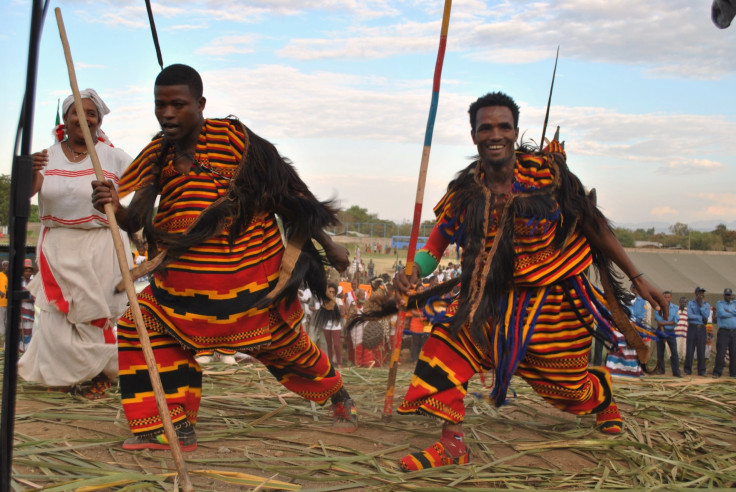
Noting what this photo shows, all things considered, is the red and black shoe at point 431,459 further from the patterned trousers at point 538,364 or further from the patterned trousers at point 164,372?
the patterned trousers at point 164,372

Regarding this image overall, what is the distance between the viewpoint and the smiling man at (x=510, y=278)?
3988 millimetres

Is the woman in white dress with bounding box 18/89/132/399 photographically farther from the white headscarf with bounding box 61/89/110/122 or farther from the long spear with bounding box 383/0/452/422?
the long spear with bounding box 383/0/452/422

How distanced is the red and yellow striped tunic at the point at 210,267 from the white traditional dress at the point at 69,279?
1207 mm

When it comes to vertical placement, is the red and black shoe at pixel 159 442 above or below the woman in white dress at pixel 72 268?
below

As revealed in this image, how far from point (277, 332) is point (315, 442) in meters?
0.71

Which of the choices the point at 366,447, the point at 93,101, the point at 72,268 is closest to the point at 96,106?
the point at 93,101

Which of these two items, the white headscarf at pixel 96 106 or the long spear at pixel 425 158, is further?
the white headscarf at pixel 96 106

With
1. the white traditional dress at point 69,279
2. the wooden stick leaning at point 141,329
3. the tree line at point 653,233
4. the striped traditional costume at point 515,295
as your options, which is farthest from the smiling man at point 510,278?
the tree line at point 653,233

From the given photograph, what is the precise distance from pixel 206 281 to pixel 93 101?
214 cm

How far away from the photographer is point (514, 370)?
13.4 ft

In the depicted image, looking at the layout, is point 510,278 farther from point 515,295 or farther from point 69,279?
point 69,279

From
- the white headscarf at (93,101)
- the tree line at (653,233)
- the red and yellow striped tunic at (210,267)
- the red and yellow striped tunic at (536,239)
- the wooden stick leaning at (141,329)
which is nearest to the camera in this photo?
the wooden stick leaning at (141,329)

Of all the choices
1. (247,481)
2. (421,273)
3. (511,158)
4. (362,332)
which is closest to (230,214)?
(421,273)

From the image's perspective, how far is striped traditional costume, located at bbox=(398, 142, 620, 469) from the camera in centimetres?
399
